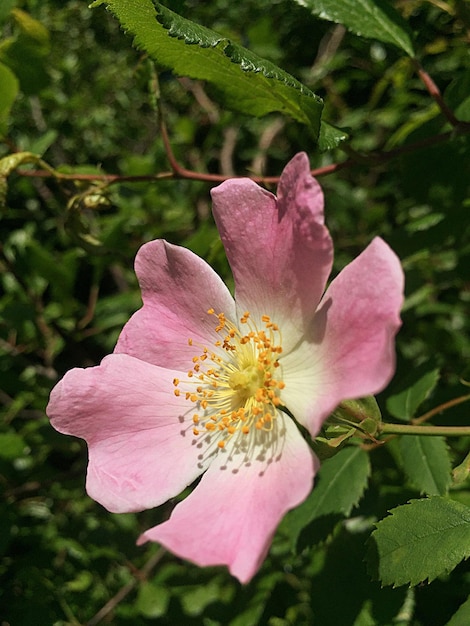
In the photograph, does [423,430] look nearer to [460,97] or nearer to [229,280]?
[460,97]

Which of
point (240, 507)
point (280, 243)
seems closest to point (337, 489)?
point (240, 507)

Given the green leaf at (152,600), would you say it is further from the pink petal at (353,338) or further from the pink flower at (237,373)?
the pink petal at (353,338)

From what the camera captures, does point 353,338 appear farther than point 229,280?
No

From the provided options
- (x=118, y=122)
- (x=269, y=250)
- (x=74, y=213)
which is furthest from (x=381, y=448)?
(x=118, y=122)

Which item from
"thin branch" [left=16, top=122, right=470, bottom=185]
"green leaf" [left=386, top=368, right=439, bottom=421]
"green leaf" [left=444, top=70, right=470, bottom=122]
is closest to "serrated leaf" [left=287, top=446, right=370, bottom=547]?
"green leaf" [left=386, top=368, right=439, bottom=421]

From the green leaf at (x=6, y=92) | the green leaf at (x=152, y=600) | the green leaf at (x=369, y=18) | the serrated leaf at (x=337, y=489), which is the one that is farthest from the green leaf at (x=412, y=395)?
the green leaf at (x=6, y=92)
